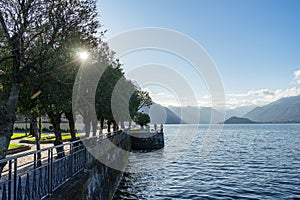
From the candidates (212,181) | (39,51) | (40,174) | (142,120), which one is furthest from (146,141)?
(40,174)

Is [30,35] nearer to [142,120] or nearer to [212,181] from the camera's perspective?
[212,181]

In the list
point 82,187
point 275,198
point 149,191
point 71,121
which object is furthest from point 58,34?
point 275,198

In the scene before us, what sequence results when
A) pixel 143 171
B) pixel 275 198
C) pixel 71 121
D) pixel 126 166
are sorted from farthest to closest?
pixel 126 166
pixel 143 171
pixel 71 121
pixel 275 198

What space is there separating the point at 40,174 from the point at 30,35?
24.5 feet

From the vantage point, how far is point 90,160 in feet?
47.6

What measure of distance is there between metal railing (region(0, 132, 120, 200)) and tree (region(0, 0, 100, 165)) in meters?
2.53

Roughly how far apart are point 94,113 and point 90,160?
1546cm

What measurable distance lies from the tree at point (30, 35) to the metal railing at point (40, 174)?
8.32 ft

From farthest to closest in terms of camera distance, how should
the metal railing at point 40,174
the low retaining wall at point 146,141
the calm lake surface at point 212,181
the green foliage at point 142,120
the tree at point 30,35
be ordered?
the green foliage at point 142,120, the low retaining wall at point 146,141, the calm lake surface at point 212,181, the tree at point 30,35, the metal railing at point 40,174

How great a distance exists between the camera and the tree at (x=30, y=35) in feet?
37.9

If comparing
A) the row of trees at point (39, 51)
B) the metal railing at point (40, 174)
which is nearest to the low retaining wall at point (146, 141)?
the row of trees at point (39, 51)

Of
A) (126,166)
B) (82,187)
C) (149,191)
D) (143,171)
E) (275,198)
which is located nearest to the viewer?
(82,187)

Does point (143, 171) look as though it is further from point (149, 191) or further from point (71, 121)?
point (71, 121)

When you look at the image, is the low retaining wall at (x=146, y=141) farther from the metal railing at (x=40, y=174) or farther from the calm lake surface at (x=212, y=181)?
the metal railing at (x=40, y=174)
